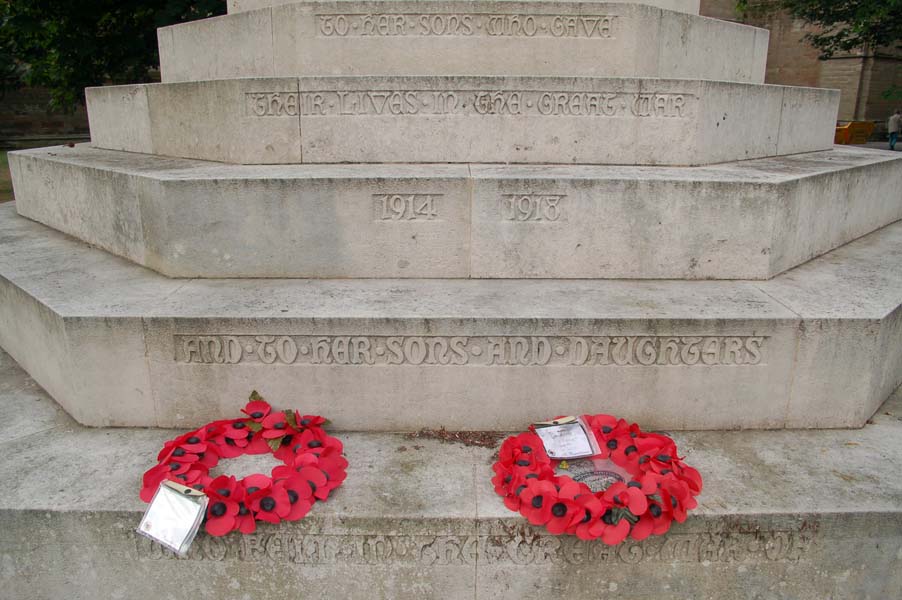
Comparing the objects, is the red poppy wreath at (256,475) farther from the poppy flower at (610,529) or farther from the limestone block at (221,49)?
the limestone block at (221,49)

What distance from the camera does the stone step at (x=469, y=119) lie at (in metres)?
4.16

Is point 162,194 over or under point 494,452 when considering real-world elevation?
over

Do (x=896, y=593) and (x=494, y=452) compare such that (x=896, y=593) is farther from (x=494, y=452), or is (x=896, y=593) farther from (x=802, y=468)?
(x=494, y=452)

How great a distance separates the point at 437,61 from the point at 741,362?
293cm

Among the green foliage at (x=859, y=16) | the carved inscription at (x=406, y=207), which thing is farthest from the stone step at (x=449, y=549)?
the green foliage at (x=859, y=16)

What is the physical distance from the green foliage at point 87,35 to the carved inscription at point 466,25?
8653 mm

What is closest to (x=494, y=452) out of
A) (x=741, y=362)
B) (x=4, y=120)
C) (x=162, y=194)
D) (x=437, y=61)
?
(x=741, y=362)

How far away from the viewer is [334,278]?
3.80 m

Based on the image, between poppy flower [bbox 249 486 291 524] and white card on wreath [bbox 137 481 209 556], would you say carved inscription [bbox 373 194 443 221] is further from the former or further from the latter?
white card on wreath [bbox 137 481 209 556]

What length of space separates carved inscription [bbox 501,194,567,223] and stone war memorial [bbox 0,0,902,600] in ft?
0.04

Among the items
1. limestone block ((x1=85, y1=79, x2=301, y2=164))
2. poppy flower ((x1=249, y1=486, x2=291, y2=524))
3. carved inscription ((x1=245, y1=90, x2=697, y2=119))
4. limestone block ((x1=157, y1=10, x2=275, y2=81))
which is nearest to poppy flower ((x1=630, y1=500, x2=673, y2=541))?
poppy flower ((x1=249, y1=486, x2=291, y2=524))

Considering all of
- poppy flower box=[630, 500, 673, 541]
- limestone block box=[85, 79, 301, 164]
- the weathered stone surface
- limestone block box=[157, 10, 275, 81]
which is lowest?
poppy flower box=[630, 500, 673, 541]

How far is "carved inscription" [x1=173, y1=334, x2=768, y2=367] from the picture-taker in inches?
125

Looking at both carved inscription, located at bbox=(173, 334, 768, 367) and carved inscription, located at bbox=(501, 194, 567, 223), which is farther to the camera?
carved inscription, located at bbox=(501, 194, 567, 223)
